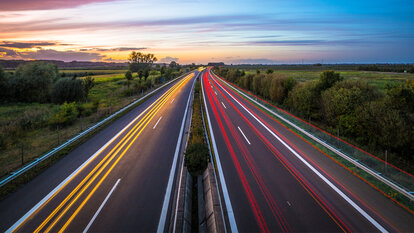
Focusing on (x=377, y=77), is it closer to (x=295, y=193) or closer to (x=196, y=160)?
(x=295, y=193)

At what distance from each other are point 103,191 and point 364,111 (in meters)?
16.9

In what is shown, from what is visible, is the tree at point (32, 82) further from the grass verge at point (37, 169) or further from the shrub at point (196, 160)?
the shrub at point (196, 160)

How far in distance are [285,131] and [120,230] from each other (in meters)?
Result: 14.5

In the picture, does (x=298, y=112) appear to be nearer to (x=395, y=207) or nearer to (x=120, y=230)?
(x=395, y=207)

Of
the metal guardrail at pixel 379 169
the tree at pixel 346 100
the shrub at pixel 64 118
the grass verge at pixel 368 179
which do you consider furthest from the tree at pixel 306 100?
the shrub at pixel 64 118

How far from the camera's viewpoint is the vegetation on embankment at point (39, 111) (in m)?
14.2

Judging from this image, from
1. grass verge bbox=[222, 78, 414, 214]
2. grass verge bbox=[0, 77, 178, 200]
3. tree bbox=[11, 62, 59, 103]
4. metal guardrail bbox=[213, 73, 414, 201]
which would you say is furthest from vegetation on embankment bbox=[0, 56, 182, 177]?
metal guardrail bbox=[213, 73, 414, 201]

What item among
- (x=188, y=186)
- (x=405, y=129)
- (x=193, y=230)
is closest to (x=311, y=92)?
(x=405, y=129)

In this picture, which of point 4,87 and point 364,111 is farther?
point 4,87

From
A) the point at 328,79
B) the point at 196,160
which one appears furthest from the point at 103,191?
the point at 328,79

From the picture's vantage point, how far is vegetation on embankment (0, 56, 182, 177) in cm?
1420

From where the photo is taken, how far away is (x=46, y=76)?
38906 millimetres

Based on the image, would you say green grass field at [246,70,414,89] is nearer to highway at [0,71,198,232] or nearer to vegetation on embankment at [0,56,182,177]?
highway at [0,71,198,232]

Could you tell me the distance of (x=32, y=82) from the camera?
3638 cm
